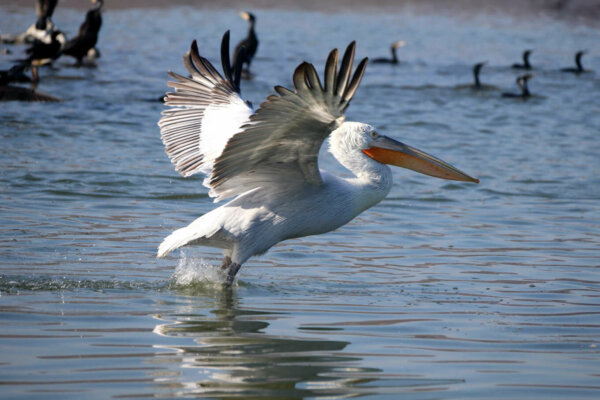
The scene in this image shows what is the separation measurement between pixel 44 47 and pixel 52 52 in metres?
0.15

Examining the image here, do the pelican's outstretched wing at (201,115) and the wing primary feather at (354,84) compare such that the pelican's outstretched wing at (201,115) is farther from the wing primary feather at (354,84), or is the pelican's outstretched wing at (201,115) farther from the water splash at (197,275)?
the wing primary feather at (354,84)

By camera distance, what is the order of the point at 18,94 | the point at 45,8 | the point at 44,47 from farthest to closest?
1. the point at 45,8
2. the point at 44,47
3. the point at 18,94

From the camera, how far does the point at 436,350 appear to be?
404 centimetres

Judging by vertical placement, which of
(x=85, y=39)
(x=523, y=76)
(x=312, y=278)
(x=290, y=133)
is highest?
(x=85, y=39)

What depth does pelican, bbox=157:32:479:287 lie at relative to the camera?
175 inches

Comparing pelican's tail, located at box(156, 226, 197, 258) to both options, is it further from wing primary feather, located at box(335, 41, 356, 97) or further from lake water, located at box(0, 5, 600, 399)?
wing primary feather, located at box(335, 41, 356, 97)

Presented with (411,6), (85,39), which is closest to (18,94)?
(85,39)

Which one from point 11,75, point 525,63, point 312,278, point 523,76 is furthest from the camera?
point 525,63

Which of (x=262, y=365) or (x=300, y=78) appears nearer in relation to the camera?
(x=262, y=365)

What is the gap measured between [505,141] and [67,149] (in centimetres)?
511

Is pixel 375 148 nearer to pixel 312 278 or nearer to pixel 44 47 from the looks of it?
pixel 312 278

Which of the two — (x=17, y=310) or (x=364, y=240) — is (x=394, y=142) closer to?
(x=364, y=240)

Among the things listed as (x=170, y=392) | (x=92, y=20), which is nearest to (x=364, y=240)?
(x=170, y=392)

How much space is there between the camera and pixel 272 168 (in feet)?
15.8
